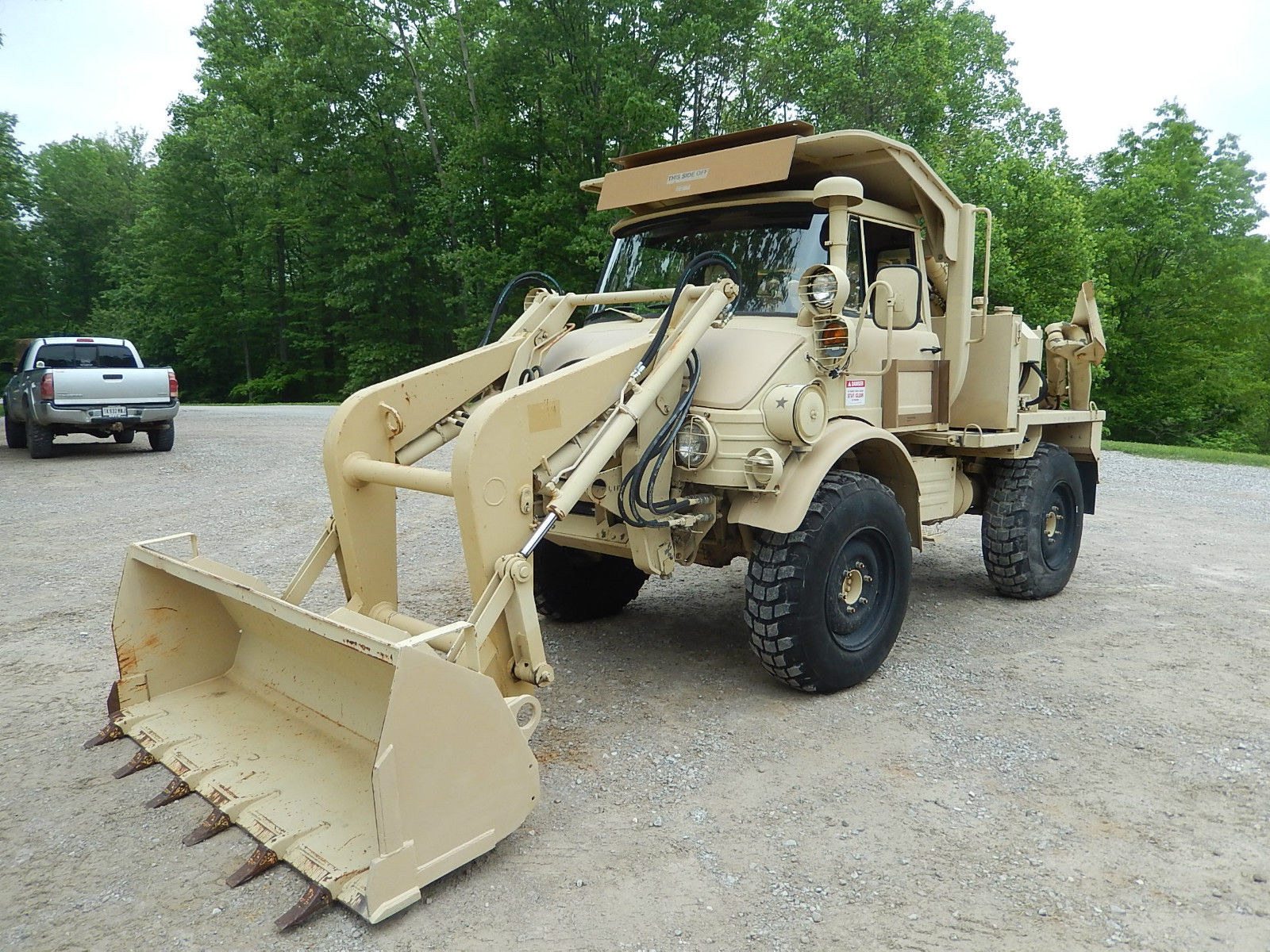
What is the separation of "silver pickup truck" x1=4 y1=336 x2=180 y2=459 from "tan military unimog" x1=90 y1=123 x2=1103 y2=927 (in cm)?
1055

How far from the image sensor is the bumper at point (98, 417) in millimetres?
12758

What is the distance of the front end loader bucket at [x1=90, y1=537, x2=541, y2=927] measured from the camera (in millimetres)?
2764

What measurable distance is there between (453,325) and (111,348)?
14.7 m

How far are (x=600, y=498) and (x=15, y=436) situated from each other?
14384 mm

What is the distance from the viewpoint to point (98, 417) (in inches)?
513

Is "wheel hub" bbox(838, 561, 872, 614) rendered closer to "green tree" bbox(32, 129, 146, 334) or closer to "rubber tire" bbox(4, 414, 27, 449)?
"rubber tire" bbox(4, 414, 27, 449)

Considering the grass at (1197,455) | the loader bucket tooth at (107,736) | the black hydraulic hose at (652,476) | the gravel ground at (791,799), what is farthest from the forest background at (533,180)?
the loader bucket tooth at (107,736)

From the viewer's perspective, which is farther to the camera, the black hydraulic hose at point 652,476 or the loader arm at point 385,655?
the black hydraulic hose at point 652,476

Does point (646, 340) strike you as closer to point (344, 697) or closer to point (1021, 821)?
point (344, 697)

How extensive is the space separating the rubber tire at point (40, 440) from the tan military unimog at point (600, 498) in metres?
11.2

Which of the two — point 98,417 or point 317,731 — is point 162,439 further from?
point 317,731

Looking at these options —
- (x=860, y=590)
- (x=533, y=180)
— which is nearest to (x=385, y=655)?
(x=860, y=590)

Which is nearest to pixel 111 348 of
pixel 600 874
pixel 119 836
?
pixel 119 836

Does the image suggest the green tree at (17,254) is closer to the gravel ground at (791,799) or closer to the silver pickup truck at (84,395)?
the silver pickup truck at (84,395)
